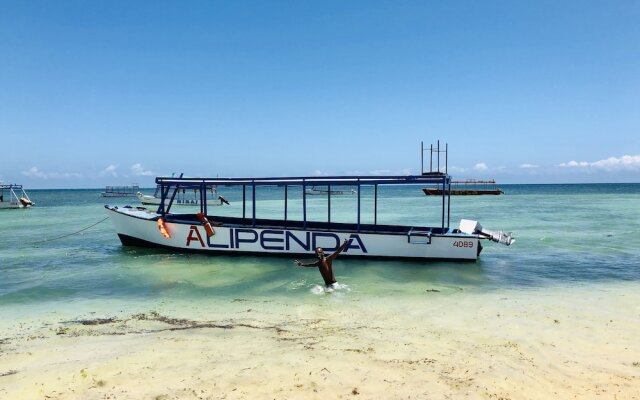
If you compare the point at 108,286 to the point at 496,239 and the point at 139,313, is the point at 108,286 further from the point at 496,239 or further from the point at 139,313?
the point at 496,239

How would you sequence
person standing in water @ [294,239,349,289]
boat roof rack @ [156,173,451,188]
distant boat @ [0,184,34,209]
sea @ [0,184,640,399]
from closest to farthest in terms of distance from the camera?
sea @ [0,184,640,399]
person standing in water @ [294,239,349,289]
boat roof rack @ [156,173,451,188]
distant boat @ [0,184,34,209]

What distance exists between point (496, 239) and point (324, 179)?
5857 mm

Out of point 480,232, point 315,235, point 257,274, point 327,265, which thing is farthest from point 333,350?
Result: point 480,232

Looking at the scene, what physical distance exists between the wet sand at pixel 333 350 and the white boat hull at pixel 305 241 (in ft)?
13.5

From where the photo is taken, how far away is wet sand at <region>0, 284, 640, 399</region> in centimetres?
536

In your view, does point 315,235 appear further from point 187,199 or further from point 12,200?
point 12,200

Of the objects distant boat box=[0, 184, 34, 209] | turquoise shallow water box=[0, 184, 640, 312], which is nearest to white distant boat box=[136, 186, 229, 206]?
distant boat box=[0, 184, 34, 209]

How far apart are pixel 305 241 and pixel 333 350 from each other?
8121 mm

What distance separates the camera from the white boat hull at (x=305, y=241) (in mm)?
14109

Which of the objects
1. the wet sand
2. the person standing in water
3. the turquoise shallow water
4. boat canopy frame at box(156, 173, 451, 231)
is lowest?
the turquoise shallow water

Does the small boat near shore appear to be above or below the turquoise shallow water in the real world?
above

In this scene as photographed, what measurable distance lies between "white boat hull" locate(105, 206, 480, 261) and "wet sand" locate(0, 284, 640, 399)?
4113mm

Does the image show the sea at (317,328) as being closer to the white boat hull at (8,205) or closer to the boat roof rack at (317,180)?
the boat roof rack at (317,180)

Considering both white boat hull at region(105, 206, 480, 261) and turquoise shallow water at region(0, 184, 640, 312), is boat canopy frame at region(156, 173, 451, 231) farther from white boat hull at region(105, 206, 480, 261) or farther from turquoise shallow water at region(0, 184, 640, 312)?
turquoise shallow water at region(0, 184, 640, 312)
